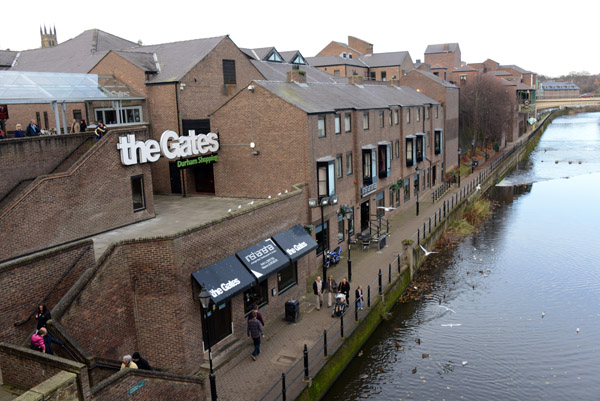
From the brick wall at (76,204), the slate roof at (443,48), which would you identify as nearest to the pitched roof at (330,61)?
the slate roof at (443,48)

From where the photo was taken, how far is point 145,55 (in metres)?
32.0

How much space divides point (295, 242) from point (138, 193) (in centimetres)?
700

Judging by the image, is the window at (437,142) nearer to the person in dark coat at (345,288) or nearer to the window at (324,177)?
the window at (324,177)

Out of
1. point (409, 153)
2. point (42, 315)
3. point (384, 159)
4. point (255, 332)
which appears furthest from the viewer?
point (409, 153)


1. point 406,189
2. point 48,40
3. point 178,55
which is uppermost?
point 48,40

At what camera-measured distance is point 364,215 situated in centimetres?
3522

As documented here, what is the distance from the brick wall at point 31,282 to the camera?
1337cm

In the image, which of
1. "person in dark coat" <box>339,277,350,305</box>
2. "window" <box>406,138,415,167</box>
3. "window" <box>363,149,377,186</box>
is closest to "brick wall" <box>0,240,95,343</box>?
"person in dark coat" <box>339,277,350,305</box>

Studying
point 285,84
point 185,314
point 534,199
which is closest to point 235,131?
point 285,84

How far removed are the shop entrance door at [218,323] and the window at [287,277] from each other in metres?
3.80

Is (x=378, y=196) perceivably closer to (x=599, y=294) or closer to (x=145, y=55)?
(x=599, y=294)

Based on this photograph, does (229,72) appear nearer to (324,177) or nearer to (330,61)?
(324,177)

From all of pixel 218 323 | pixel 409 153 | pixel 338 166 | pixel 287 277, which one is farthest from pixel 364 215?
pixel 218 323

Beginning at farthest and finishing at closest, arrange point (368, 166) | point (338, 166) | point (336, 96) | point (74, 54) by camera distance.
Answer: point (74, 54) → point (368, 166) → point (336, 96) → point (338, 166)
